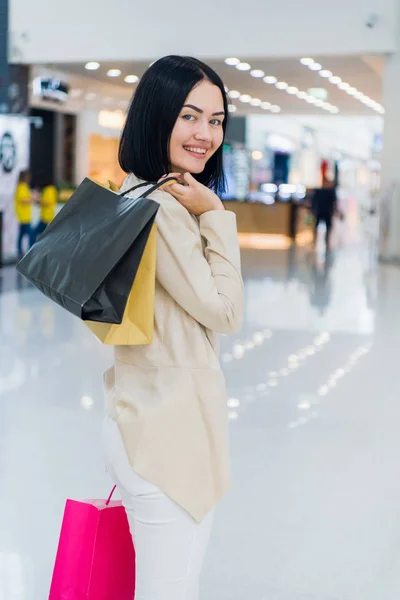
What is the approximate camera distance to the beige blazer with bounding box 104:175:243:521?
5.27 feet

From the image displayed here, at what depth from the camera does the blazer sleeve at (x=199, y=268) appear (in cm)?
160

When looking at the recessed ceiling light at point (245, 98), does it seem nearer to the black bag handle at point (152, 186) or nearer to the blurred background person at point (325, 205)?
the blurred background person at point (325, 205)

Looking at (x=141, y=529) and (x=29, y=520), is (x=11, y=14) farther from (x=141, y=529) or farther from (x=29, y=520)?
(x=141, y=529)

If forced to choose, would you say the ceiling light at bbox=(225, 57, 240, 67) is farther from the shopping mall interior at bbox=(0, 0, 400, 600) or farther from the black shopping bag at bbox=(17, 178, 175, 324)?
the black shopping bag at bbox=(17, 178, 175, 324)

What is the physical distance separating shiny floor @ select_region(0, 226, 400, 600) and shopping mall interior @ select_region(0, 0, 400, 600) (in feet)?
0.04

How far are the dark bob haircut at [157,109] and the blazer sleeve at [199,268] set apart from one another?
121 mm

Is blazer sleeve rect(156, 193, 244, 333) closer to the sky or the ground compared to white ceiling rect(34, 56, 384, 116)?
closer to the ground

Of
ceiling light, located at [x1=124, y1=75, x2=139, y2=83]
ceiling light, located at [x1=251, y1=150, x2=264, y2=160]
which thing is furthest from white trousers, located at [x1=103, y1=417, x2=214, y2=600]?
ceiling light, located at [x1=251, y1=150, x2=264, y2=160]

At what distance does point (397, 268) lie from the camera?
15.4 m

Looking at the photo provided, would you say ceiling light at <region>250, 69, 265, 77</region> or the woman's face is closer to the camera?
the woman's face

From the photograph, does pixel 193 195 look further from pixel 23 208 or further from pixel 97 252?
pixel 23 208

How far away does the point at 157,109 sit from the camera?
170 cm

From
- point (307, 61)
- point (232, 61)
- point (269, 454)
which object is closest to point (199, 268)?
point (269, 454)

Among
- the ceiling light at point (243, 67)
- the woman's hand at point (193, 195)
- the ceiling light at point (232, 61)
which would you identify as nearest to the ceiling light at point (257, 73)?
the ceiling light at point (243, 67)
